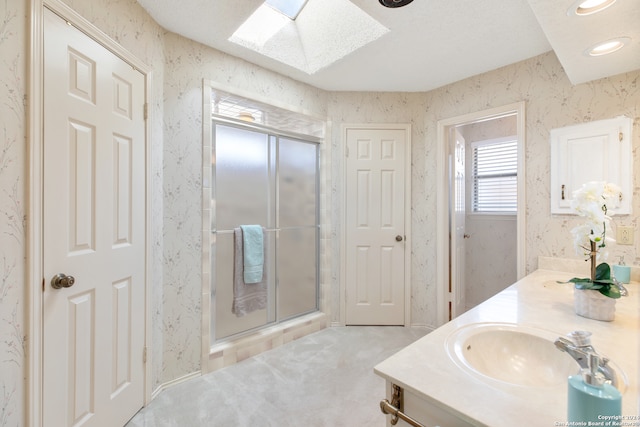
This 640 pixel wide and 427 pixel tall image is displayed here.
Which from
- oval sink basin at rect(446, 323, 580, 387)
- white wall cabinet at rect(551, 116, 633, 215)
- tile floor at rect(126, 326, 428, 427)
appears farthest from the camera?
white wall cabinet at rect(551, 116, 633, 215)

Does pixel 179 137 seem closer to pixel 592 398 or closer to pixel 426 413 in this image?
pixel 426 413

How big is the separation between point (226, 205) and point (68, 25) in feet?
4.40

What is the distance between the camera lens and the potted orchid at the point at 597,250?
113cm

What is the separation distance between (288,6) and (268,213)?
164cm

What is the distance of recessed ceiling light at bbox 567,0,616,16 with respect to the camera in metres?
1.16

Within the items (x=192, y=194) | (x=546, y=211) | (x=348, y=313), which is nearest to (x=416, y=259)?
(x=348, y=313)

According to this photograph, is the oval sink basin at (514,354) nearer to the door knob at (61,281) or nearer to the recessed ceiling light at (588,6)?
the recessed ceiling light at (588,6)

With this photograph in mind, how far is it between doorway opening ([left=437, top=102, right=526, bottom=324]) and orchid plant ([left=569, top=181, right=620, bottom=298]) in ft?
3.85

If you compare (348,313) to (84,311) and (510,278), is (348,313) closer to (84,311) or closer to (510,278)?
(510,278)

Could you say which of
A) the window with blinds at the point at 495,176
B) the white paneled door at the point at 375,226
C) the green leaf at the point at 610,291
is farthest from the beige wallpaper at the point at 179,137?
the green leaf at the point at 610,291

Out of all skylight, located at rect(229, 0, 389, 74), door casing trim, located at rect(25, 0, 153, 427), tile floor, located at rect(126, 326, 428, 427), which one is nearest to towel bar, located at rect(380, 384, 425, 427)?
tile floor, located at rect(126, 326, 428, 427)

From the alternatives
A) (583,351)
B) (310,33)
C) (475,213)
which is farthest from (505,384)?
(475,213)

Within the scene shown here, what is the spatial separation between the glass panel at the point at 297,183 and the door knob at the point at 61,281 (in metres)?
1.61

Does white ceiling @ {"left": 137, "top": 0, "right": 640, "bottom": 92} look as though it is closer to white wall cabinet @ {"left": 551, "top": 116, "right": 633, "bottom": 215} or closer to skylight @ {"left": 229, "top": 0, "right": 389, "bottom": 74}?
skylight @ {"left": 229, "top": 0, "right": 389, "bottom": 74}
